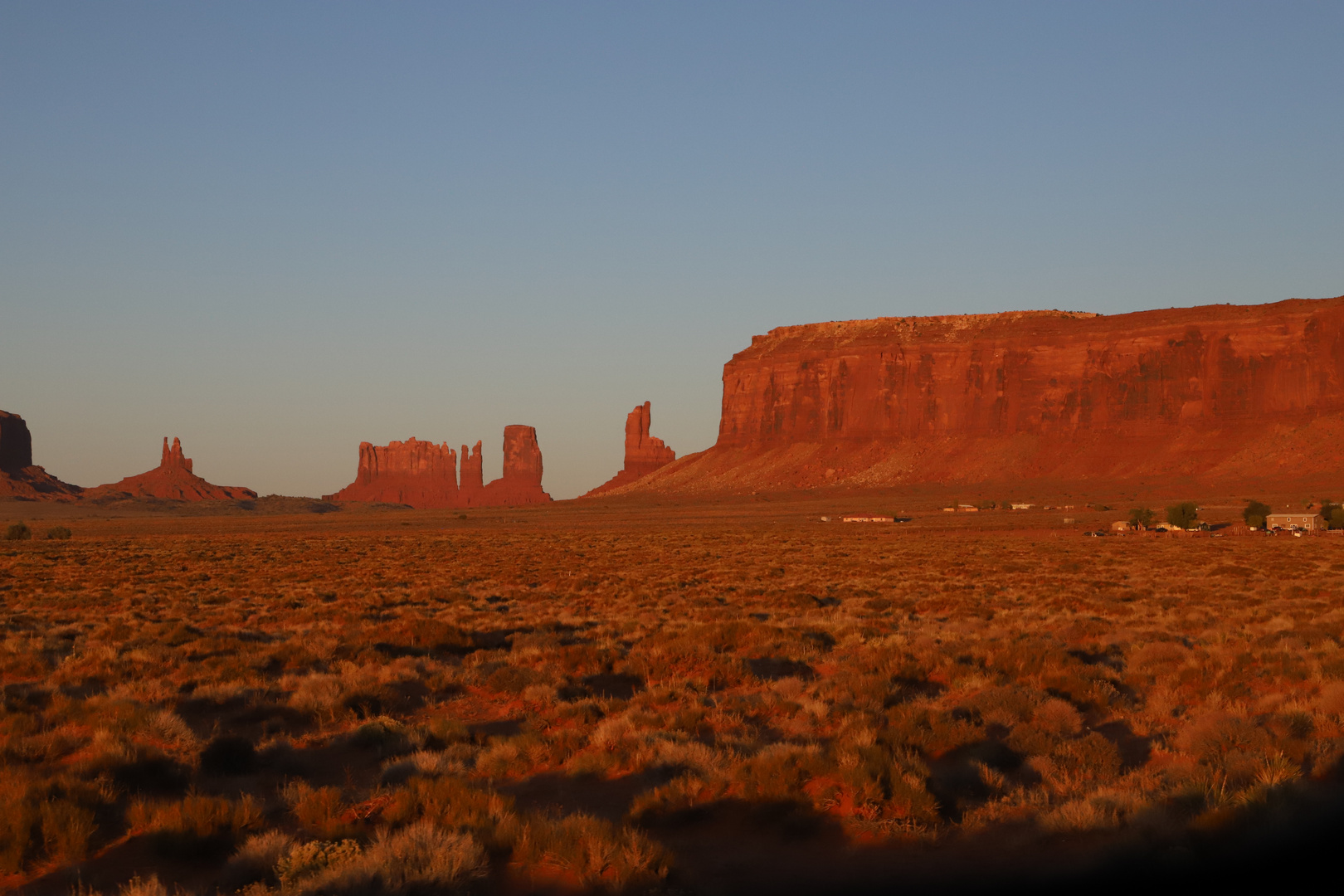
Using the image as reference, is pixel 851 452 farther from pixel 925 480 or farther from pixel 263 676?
pixel 263 676

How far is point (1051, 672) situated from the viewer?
1214 centimetres

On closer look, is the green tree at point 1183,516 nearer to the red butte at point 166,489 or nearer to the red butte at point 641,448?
the red butte at point 641,448

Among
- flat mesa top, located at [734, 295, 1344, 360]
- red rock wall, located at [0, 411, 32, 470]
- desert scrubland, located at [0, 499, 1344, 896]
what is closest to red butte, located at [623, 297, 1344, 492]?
flat mesa top, located at [734, 295, 1344, 360]

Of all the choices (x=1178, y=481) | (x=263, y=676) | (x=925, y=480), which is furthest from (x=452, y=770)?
(x=925, y=480)

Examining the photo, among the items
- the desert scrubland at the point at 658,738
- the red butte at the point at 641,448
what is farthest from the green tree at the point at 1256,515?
the red butte at the point at 641,448

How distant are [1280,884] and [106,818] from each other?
8.02 metres

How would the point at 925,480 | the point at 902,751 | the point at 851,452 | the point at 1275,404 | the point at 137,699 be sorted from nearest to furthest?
the point at 902,751
the point at 137,699
the point at 1275,404
the point at 925,480
the point at 851,452

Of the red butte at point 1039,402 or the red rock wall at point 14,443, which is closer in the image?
the red butte at point 1039,402

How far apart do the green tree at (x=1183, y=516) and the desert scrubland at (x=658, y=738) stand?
33.8 metres

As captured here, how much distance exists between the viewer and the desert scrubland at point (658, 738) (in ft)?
20.9

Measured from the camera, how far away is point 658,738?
9.29m

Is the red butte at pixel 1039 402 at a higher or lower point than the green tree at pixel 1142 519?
higher

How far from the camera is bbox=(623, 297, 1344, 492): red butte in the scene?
4250 inches

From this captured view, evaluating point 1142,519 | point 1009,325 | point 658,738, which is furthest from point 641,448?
point 658,738
